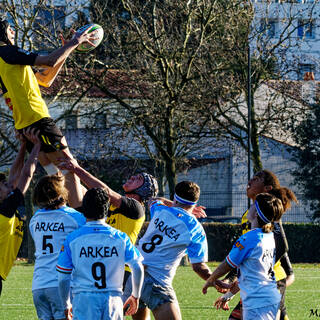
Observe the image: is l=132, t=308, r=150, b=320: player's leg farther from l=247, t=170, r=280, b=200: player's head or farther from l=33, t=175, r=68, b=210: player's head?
l=247, t=170, r=280, b=200: player's head

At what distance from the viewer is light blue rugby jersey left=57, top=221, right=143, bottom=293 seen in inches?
229

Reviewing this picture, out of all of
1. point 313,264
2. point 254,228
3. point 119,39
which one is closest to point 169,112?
point 119,39

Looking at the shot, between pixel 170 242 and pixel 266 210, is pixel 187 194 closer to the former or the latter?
pixel 170 242

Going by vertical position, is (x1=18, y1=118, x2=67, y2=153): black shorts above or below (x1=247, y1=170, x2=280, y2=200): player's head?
above

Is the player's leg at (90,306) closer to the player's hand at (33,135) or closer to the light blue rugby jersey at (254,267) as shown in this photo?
the light blue rugby jersey at (254,267)

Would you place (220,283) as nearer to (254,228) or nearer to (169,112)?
(254,228)

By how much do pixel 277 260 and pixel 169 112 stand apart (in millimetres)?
17453

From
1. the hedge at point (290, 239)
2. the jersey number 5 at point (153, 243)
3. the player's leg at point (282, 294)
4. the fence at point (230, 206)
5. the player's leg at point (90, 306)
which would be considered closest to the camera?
the player's leg at point (90, 306)

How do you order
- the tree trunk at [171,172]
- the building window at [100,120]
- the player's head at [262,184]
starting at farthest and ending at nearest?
the building window at [100,120] < the tree trunk at [171,172] < the player's head at [262,184]

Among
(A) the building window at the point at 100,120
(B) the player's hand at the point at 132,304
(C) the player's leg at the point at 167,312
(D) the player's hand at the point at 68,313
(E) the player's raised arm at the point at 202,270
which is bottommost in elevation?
(C) the player's leg at the point at 167,312

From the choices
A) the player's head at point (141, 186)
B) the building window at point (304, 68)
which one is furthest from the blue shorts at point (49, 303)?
the building window at point (304, 68)

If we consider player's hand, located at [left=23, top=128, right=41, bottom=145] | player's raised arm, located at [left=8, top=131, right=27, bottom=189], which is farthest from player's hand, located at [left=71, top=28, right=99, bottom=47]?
player's raised arm, located at [left=8, top=131, right=27, bottom=189]

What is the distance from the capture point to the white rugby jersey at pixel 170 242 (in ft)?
24.1

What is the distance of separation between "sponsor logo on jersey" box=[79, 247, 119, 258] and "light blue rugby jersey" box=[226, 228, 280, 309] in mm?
1408
